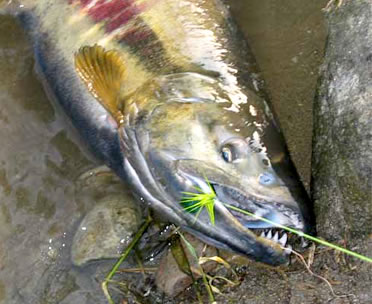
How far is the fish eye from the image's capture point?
323cm

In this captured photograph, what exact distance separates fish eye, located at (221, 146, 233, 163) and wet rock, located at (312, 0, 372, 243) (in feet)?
1.66

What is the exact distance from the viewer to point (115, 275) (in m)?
3.75

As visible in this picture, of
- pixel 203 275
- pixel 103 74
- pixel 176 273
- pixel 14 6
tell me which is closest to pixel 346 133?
pixel 203 275

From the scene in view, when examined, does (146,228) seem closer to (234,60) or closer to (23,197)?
(23,197)

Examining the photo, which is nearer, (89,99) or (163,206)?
(163,206)

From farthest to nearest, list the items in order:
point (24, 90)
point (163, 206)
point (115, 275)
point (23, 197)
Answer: point (24, 90) → point (23, 197) → point (115, 275) → point (163, 206)

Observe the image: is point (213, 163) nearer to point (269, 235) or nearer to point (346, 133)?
point (269, 235)

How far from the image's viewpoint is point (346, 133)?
322cm

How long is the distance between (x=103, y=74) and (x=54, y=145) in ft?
2.57

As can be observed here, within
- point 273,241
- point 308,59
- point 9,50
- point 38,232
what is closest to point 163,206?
point 273,241

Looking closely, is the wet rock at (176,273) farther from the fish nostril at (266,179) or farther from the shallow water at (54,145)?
the fish nostril at (266,179)

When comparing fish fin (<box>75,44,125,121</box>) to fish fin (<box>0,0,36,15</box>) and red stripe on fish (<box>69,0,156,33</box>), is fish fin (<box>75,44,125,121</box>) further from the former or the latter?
fish fin (<box>0,0,36,15</box>)

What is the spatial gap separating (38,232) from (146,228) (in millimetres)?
695

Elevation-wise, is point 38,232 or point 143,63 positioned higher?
point 143,63
